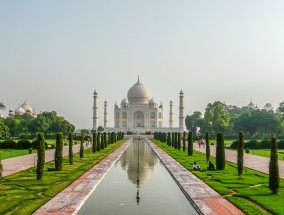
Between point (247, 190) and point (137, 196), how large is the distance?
3.24 m

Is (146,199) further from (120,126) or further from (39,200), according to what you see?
(120,126)

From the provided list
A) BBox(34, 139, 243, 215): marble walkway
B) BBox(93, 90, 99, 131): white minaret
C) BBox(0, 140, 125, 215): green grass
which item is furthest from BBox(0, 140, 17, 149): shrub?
BBox(93, 90, 99, 131): white minaret

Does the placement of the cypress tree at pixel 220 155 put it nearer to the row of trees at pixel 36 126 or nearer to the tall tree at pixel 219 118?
the tall tree at pixel 219 118

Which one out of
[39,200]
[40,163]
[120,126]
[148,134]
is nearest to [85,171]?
[40,163]

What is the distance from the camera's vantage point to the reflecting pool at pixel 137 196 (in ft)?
28.0

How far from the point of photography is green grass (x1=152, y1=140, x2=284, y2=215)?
8.70 meters

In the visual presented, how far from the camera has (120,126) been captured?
277 ft

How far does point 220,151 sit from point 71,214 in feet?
31.9

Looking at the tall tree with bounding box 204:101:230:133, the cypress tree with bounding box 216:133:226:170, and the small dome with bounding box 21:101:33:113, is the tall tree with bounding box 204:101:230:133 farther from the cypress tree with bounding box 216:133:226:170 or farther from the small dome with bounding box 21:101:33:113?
the small dome with bounding box 21:101:33:113

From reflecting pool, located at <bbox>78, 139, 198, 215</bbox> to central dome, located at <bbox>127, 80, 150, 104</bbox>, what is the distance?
70287 mm

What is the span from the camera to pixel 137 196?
10.0 m

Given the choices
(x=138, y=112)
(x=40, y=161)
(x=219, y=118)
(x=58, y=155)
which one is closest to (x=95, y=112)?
(x=138, y=112)

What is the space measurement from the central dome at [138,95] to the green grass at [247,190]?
6922 cm

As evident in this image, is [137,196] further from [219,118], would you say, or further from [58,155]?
[219,118]
